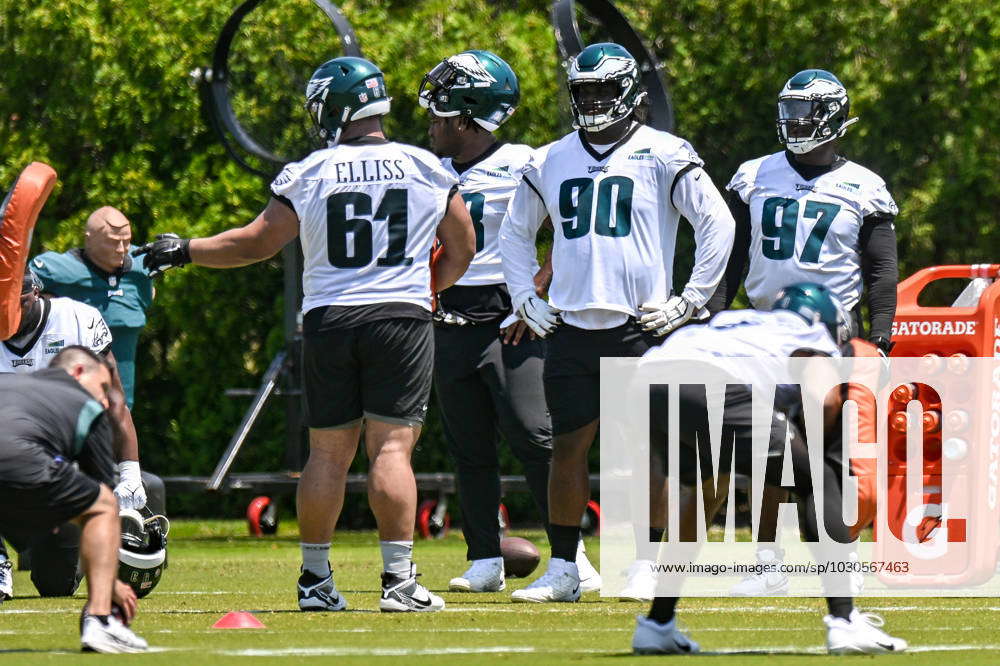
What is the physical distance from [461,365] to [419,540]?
16.4ft

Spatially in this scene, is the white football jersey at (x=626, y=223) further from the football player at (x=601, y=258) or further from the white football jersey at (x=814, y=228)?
the white football jersey at (x=814, y=228)

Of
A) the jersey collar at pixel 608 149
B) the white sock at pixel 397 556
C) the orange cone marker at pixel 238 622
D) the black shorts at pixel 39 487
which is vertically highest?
the jersey collar at pixel 608 149

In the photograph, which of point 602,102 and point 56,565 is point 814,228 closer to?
point 602,102

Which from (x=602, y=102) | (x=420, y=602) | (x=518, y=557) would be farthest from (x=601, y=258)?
(x=518, y=557)

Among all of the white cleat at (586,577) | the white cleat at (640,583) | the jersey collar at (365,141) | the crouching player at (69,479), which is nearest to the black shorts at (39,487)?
the crouching player at (69,479)

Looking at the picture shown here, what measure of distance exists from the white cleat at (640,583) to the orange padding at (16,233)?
2.96m

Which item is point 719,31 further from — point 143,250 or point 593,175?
point 143,250

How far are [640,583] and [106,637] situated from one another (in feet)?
8.77

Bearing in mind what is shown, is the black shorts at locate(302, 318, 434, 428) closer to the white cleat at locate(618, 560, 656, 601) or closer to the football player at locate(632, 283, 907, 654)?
the white cleat at locate(618, 560, 656, 601)

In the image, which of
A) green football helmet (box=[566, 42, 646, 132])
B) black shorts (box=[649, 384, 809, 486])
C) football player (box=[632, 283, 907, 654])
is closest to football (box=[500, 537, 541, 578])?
green football helmet (box=[566, 42, 646, 132])

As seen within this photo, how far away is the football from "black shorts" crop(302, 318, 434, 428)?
79.5 inches

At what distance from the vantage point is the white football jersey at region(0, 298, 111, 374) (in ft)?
29.5

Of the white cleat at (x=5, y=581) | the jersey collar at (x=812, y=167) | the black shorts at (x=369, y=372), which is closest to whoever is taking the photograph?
the black shorts at (x=369, y=372)

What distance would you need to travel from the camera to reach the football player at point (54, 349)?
883 centimetres
